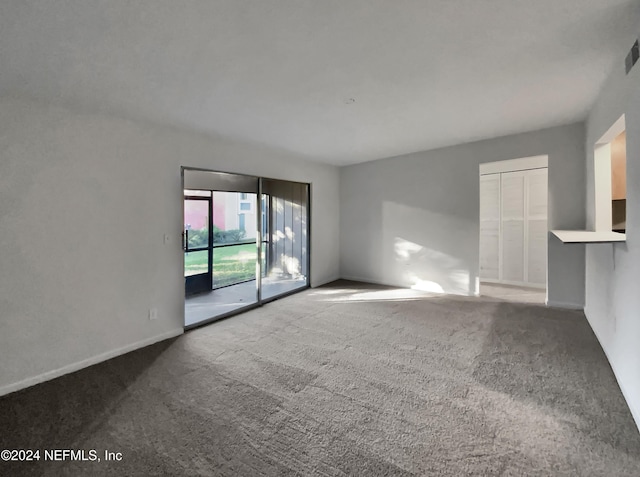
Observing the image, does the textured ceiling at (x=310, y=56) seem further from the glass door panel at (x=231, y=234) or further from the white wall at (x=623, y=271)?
the glass door panel at (x=231, y=234)

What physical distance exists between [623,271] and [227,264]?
5.74 meters

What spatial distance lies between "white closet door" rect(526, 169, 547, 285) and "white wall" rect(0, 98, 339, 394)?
578 centimetres

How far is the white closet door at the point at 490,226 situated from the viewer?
237 inches

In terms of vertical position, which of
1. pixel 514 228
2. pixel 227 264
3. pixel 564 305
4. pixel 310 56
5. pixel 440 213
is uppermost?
pixel 310 56

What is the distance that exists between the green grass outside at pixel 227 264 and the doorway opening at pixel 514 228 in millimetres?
4641

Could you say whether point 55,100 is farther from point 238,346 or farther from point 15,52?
point 238,346

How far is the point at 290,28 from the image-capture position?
5.89ft


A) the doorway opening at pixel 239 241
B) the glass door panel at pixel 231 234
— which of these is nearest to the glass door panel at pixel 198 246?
the doorway opening at pixel 239 241

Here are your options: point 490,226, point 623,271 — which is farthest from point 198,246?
point 490,226

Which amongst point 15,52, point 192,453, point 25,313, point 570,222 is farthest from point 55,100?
point 570,222

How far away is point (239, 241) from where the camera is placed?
608 centimetres

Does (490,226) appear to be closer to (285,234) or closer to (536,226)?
(536,226)

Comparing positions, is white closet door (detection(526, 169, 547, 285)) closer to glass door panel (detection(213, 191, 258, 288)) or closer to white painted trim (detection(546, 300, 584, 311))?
white painted trim (detection(546, 300, 584, 311))

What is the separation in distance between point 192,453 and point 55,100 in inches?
118
